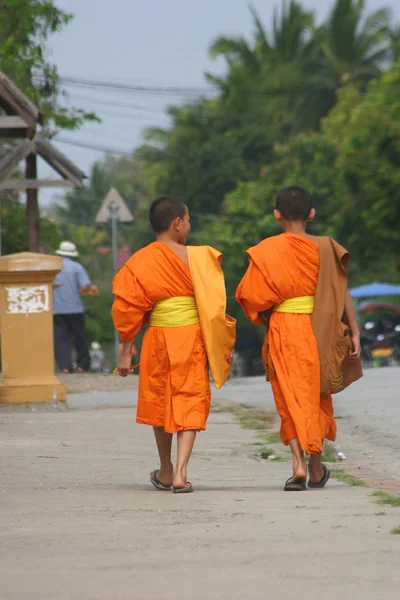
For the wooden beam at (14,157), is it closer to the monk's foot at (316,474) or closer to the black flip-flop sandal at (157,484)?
the black flip-flop sandal at (157,484)

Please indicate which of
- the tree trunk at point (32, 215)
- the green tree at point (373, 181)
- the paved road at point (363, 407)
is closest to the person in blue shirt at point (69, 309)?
the tree trunk at point (32, 215)

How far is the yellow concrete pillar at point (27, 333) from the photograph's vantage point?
1217cm

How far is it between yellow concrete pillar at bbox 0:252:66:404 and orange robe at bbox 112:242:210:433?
16.2 feet

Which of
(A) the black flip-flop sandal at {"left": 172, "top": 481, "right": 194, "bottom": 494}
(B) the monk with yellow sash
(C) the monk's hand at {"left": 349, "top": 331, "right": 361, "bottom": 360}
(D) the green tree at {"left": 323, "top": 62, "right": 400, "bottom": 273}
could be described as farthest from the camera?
(D) the green tree at {"left": 323, "top": 62, "right": 400, "bottom": 273}

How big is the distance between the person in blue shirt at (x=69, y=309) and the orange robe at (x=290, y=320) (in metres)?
9.27

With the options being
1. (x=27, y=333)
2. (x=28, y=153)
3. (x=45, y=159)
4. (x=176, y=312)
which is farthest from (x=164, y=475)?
(x=28, y=153)

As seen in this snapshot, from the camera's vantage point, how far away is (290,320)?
729cm

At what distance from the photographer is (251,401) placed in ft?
43.7

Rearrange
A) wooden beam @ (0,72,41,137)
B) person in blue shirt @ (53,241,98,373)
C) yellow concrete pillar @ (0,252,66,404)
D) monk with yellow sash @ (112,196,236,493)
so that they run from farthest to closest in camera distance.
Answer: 1. person in blue shirt @ (53,241,98,373)
2. wooden beam @ (0,72,41,137)
3. yellow concrete pillar @ (0,252,66,404)
4. monk with yellow sash @ (112,196,236,493)

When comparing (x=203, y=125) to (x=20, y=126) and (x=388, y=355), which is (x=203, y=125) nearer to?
(x=388, y=355)

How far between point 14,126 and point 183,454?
712 centimetres

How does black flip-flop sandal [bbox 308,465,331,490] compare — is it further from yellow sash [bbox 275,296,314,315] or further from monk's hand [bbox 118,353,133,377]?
monk's hand [bbox 118,353,133,377]

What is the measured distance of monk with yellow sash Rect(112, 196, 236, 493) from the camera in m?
7.16

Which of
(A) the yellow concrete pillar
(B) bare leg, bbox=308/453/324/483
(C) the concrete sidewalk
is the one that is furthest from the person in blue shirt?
(B) bare leg, bbox=308/453/324/483
